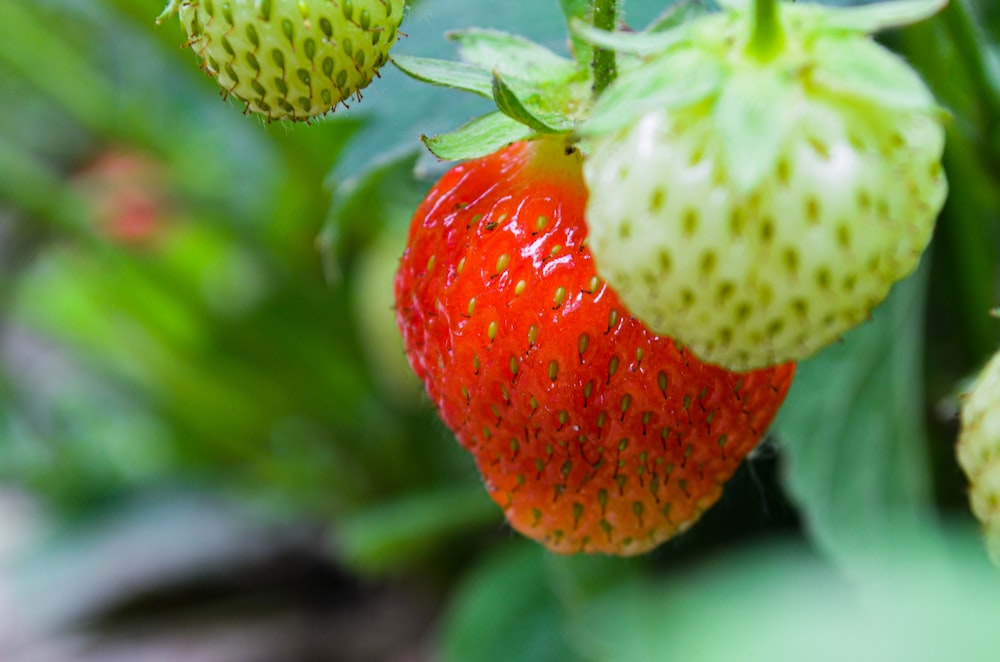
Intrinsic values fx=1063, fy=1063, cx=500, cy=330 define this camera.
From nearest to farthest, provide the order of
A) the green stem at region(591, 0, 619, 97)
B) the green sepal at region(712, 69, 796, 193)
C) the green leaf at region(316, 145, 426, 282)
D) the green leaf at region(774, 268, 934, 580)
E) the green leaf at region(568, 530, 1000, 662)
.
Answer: the green leaf at region(568, 530, 1000, 662), the green sepal at region(712, 69, 796, 193), the green stem at region(591, 0, 619, 97), the green leaf at region(774, 268, 934, 580), the green leaf at region(316, 145, 426, 282)

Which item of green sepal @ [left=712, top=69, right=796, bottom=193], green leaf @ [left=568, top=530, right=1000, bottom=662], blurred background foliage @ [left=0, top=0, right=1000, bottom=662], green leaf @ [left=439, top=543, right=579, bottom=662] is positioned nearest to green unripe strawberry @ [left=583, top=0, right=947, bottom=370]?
green sepal @ [left=712, top=69, right=796, bottom=193]

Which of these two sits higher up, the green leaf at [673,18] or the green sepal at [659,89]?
the green sepal at [659,89]

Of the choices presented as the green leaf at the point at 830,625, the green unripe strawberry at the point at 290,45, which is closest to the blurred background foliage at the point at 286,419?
the green unripe strawberry at the point at 290,45

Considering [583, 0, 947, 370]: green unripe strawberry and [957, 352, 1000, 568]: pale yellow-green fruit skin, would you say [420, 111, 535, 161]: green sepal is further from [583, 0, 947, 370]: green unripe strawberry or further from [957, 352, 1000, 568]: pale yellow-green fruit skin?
[957, 352, 1000, 568]: pale yellow-green fruit skin

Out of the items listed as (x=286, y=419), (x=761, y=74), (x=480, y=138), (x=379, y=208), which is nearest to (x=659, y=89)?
(x=761, y=74)

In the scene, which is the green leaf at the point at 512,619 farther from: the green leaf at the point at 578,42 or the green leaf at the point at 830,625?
the green leaf at the point at 830,625

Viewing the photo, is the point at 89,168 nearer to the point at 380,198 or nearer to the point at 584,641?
the point at 380,198
